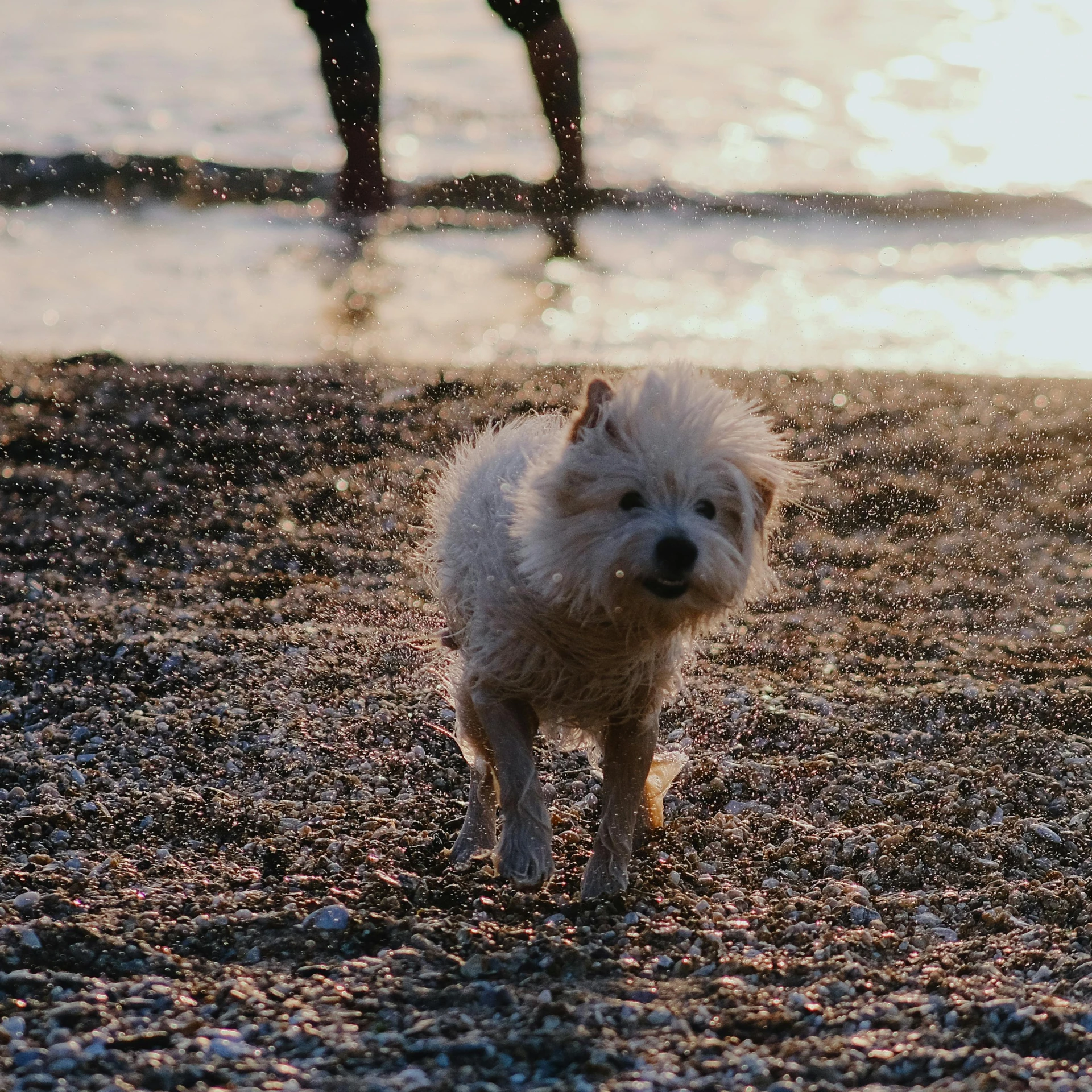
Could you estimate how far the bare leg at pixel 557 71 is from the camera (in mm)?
11938

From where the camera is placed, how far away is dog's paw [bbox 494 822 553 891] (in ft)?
13.6

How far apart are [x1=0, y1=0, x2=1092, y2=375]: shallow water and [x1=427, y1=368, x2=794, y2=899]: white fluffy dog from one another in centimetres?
546

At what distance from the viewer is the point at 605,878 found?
4.32 m

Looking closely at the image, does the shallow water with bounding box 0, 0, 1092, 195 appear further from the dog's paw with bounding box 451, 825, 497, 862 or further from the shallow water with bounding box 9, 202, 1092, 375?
the dog's paw with bounding box 451, 825, 497, 862

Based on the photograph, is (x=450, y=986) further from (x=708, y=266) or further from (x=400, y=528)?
(x=708, y=266)

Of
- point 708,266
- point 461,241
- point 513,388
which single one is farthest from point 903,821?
point 461,241

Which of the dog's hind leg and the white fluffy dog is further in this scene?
the dog's hind leg

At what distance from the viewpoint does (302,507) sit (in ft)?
25.2

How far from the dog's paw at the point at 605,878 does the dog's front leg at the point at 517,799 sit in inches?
6.5

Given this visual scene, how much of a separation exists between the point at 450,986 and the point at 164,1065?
710mm

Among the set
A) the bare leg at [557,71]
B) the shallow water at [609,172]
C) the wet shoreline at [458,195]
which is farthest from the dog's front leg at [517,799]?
the wet shoreline at [458,195]

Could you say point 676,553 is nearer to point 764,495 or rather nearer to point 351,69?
point 764,495

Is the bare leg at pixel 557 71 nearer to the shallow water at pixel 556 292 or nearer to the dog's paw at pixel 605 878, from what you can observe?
the shallow water at pixel 556 292

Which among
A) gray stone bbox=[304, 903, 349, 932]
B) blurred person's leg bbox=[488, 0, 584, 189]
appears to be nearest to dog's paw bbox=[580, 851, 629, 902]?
gray stone bbox=[304, 903, 349, 932]
